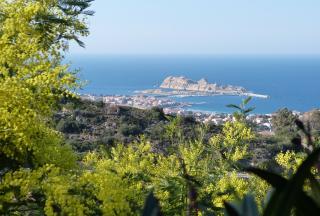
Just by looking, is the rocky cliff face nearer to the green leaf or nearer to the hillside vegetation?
the hillside vegetation

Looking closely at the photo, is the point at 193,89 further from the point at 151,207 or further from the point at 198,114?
the point at 151,207

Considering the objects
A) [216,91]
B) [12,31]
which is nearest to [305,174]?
[12,31]

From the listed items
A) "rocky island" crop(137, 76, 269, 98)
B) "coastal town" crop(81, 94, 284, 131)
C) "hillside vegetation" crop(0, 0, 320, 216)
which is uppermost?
"hillside vegetation" crop(0, 0, 320, 216)

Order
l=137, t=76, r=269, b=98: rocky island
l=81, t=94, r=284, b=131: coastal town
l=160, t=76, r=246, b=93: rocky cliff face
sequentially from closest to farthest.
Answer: l=81, t=94, r=284, b=131: coastal town → l=137, t=76, r=269, b=98: rocky island → l=160, t=76, r=246, b=93: rocky cliff face

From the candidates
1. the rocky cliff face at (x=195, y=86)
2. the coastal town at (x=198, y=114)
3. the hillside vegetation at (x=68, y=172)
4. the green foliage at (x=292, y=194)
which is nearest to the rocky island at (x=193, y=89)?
the rocky cliff face at (x=195, y=86)

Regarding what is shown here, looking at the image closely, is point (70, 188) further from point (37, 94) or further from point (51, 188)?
point (37, 94)

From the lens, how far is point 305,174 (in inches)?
40.3

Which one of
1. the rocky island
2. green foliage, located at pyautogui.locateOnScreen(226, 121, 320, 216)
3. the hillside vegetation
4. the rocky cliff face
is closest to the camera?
green foliage, located at pyautogui.locateOnScreen(226, 121, 320, 216)

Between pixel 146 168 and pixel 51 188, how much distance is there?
11.2 ft

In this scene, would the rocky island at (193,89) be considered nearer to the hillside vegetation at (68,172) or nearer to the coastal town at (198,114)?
the coastal town at (198,114)

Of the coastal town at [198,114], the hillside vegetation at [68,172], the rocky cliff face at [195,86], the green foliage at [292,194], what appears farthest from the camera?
the rocky cliff face at [195,86]

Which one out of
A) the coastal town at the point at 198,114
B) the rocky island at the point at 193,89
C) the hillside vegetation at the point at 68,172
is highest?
the hillside vegetation at the point at 68,172

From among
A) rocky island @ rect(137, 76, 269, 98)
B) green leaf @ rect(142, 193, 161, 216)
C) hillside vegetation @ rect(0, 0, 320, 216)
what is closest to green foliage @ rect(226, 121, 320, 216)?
hillside vegetation @ rect(0, 0, 320, 216)

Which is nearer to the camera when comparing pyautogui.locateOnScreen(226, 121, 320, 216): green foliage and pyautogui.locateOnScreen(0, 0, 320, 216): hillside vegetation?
pyautogui.locateOnScreen(226, 121, 320, 216): green foliage
